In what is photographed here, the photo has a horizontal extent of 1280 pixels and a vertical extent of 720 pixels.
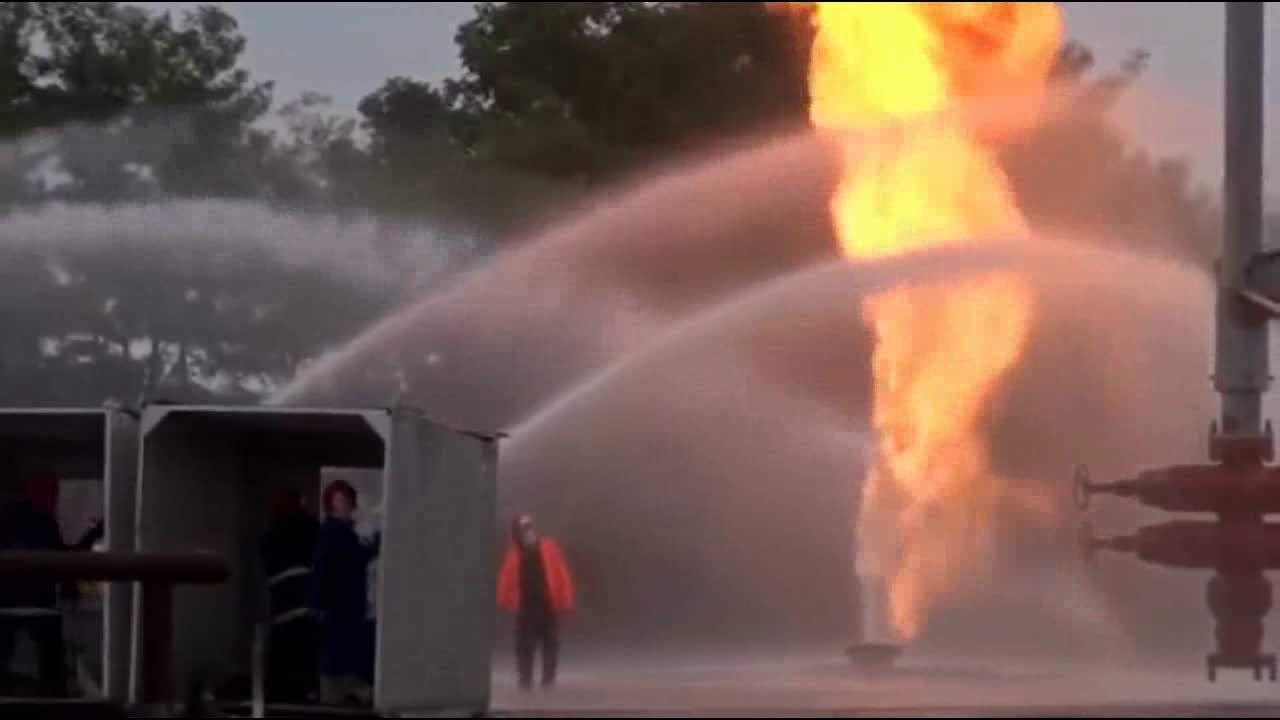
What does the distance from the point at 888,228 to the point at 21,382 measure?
1685 centimetres

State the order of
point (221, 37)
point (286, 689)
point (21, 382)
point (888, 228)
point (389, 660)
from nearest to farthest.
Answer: point (389, 660) < point (286, 689) < point (888, 228) < point (21, 382) < point (221, 37)

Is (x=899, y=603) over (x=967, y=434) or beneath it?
beneath

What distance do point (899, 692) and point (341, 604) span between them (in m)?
4.87

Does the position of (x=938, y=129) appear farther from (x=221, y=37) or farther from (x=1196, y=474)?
(x=221, y=37)

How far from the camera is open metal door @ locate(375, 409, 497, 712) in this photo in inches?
609

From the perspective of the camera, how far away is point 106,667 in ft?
53.0

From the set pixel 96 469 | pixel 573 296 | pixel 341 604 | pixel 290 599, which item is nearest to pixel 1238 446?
pixel 341 604

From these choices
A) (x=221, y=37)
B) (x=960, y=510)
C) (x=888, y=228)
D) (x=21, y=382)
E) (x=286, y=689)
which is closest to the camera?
(x=286, y=689)

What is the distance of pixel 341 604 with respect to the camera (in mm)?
16578

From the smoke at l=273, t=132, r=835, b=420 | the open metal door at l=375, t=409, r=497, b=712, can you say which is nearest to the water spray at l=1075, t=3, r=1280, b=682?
the open metal door at l=375, t=409, r=497, b=712

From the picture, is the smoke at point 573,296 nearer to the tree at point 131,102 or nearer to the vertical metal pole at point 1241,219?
the tree at point 131,102

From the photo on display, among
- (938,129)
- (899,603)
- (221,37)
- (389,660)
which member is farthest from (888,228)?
(221,37)

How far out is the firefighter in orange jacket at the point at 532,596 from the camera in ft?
77.6

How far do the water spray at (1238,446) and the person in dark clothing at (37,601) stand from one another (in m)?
A: 6.67
